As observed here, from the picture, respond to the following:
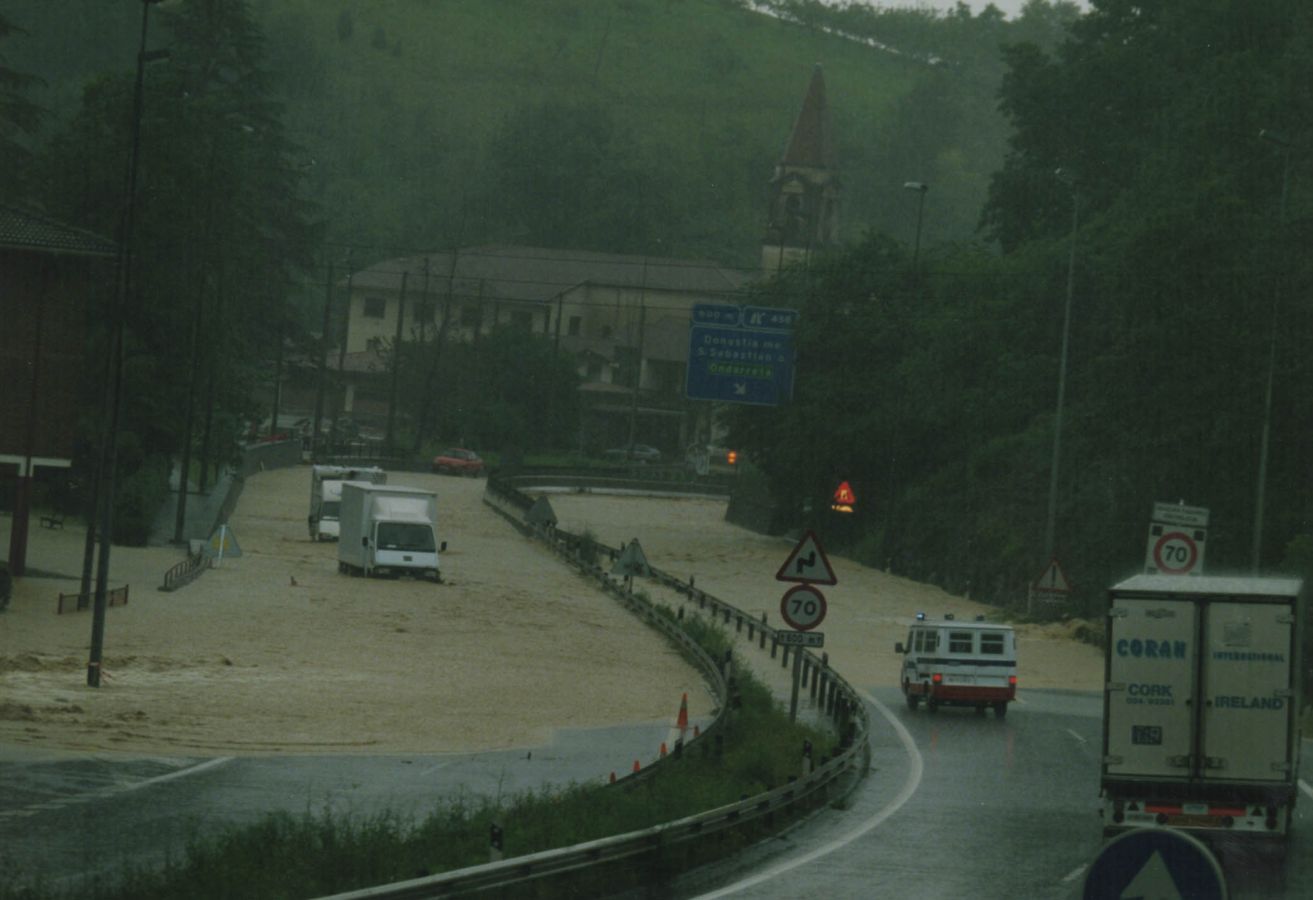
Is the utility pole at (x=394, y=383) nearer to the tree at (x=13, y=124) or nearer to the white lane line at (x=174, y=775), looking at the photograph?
the tree at (x=13, y=124)

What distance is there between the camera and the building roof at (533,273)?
166000 millimetres

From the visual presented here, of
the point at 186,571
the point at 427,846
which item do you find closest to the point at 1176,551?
the point at 427,846

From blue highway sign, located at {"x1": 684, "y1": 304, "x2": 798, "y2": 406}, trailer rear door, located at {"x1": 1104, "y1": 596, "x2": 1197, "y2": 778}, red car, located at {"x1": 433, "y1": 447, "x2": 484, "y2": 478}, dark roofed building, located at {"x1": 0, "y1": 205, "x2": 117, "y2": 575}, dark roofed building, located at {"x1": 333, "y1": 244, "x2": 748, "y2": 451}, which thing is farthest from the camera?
dark roofed building, located at {"x1": 333, "y1": 244, "x2": 748, "y2": 451}

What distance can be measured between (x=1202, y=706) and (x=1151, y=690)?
0.51m

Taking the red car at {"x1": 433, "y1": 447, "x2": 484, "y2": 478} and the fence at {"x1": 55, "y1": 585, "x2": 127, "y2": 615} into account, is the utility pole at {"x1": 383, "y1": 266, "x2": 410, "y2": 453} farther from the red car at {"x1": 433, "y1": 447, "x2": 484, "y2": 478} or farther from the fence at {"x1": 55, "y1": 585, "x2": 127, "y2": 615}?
the fence at {"x1": 55, "y1": 585, "x2": 127, "y2": 615}

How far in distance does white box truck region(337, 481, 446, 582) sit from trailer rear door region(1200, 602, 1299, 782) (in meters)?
43.1

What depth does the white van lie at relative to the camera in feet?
123

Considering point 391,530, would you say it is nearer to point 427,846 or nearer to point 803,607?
point 803,607

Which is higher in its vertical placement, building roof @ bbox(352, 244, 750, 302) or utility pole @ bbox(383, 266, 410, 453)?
building roof @ bbox(352, 244, 750, 302)

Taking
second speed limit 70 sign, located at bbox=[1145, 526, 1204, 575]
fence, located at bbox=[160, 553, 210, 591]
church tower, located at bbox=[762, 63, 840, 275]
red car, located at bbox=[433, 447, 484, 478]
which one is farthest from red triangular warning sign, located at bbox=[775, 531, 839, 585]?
church tower, located at bbox=[762, 63, 840, 275]

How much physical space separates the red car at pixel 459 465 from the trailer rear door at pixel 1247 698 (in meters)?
99.2

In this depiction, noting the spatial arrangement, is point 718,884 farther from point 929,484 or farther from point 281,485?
point 281,485

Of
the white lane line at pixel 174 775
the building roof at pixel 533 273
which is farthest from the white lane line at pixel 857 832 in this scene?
the building roof at pixel 533 273

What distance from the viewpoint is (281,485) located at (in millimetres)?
98438
